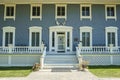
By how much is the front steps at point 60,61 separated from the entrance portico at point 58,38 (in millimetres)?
2240

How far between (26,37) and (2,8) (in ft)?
15.0

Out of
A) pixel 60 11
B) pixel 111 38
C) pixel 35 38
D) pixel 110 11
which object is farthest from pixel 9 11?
pixel 111 38

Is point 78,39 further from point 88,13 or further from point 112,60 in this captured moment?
point 112,60

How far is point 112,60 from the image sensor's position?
71.9ft

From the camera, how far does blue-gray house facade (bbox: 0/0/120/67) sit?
25.1m

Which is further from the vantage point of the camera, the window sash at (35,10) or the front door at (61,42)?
the window sash at (35,10)

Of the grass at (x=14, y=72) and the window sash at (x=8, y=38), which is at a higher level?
the window sash at (x=8, y=38)

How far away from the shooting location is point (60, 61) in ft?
70.8

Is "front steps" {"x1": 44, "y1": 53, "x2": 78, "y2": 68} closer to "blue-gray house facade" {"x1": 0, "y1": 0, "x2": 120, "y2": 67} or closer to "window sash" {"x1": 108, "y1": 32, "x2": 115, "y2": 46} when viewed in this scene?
"blue-gray house facade" {"x1": 0, "y1": 0, "x2": 120, "y2": 67}

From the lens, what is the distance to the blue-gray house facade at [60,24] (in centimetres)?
2514

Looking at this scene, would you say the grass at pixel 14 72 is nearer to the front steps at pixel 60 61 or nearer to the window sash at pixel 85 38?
the front steps at pixel 60 61

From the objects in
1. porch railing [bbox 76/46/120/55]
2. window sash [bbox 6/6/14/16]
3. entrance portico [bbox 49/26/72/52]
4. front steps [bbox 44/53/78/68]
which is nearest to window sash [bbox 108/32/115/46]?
porch railing [bbox 76/46/120/55]

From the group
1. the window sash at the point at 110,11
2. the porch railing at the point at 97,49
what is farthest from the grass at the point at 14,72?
the window sash at the point at 110,11

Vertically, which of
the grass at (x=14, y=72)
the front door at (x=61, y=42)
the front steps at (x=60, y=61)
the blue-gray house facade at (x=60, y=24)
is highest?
the blue-gray house facade at (x=60, y=24)
